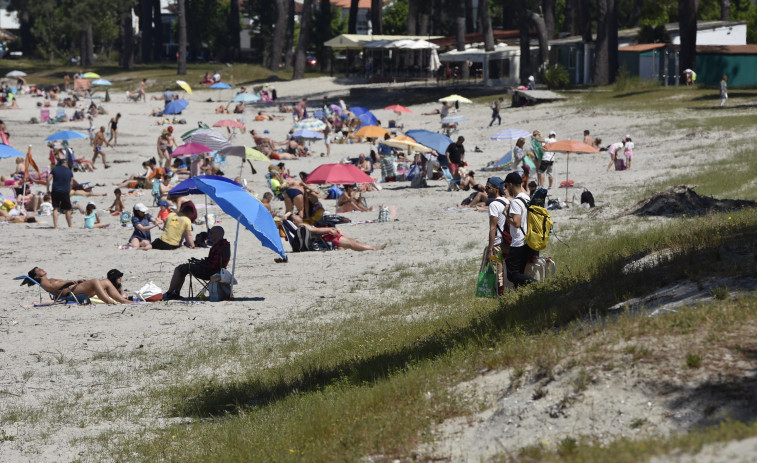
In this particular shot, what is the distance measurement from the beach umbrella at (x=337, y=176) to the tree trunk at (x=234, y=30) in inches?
2416

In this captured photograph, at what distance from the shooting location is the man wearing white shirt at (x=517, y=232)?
10117 millimetres

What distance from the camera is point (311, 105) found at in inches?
2061

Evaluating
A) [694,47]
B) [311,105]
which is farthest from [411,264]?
[311,105]

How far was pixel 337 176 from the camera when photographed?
1981 cm

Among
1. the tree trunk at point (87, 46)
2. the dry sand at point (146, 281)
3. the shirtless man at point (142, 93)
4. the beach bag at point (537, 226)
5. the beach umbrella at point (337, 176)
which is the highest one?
the tree trunk at point (87, 46)

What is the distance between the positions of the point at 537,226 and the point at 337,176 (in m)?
10.3

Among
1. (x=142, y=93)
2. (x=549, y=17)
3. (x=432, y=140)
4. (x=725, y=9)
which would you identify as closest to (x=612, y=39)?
(x=549, y=17)

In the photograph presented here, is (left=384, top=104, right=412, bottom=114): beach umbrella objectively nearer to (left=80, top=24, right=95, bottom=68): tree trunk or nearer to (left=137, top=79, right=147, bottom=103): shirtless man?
(left=137, top=79, right=147, bottom=103): shirtless man

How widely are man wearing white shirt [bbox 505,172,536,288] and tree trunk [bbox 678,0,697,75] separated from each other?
111ft

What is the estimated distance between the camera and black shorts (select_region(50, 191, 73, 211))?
811 inches

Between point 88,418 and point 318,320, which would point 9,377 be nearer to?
point 88,418

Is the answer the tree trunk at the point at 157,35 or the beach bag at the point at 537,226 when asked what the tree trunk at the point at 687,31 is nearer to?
the beach bag at the point at 537,226

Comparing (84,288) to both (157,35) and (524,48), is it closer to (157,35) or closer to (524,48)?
(524,48)

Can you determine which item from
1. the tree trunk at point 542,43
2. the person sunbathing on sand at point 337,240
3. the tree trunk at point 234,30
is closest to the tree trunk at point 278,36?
the tree trunk at point 234,30
